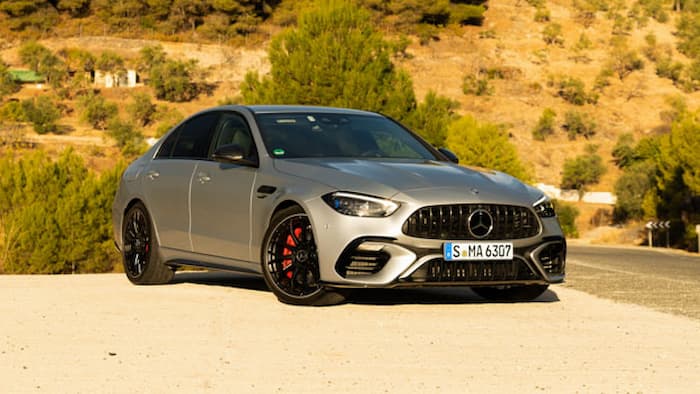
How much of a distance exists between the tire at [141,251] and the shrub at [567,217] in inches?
2521

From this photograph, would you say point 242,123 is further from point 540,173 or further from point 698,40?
point 698,40

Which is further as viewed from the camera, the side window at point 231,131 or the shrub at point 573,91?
the shrub at point 573,91

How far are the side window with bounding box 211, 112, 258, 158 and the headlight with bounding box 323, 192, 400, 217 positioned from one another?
171cm

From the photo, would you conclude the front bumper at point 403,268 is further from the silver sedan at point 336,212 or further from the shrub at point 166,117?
the shrub at point 166,117

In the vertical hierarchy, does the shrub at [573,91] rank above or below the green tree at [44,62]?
below

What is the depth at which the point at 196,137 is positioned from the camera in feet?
36.0

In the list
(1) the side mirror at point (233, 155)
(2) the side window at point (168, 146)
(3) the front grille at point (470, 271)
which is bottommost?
(3) the front grille at point (470, 271)

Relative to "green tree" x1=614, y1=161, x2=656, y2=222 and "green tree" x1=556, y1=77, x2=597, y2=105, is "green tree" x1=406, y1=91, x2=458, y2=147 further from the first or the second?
"green tree" x1=556, y1=77, x2=597, y2=105

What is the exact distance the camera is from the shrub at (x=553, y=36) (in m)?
128

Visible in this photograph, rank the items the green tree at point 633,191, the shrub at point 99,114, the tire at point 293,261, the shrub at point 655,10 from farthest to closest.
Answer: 1. the shrub at point 655,10
2. the shrub at point 99,114
3. the green tree at point 633,191
4. the tire at point 293,261

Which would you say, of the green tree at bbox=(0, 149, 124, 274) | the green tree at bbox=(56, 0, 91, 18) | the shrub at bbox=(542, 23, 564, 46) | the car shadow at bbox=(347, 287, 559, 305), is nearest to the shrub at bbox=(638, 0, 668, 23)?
the shrub at bbox=(542, 23, 564, 46)

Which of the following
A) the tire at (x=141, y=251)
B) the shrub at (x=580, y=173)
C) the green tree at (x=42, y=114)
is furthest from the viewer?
the green tree at (x=42, y=114)

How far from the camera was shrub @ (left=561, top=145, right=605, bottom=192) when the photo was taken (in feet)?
297

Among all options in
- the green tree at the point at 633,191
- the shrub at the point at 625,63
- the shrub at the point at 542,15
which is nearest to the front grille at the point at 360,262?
the green tree at the point at 633,191
